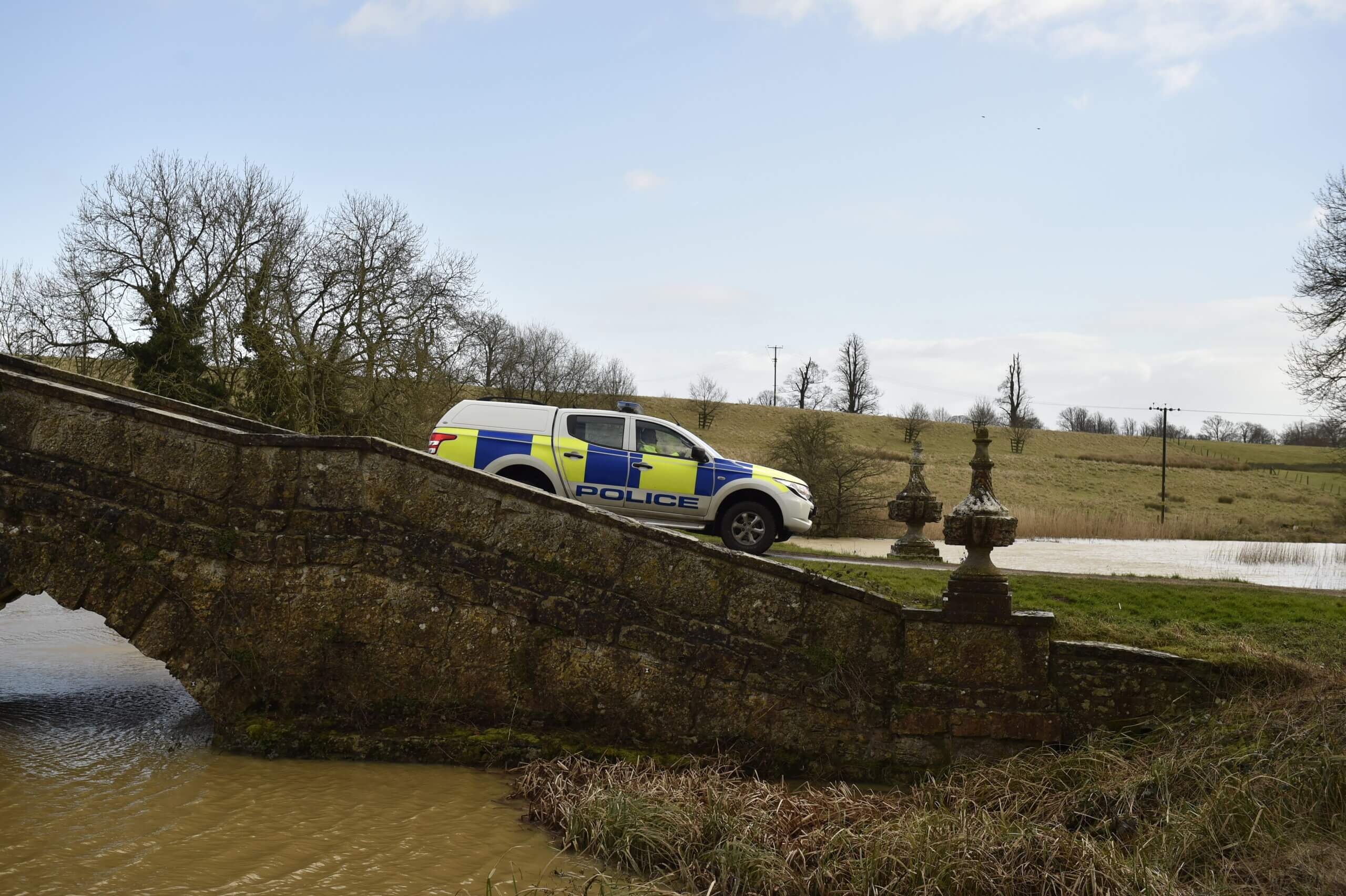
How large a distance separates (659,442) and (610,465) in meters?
0.71

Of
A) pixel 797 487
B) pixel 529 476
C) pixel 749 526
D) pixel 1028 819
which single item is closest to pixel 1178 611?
pixel 1028 819

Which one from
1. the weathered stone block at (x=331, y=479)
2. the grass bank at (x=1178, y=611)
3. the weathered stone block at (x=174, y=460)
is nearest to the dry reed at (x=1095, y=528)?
the grass bank at (x=1178, y=611)

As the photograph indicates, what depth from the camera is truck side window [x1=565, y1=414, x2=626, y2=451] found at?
12539 millimetres

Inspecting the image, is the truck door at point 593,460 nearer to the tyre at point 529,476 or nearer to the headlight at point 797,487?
the tyre at point 529,476

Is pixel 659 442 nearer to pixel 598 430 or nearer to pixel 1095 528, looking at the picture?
pixel 598 430

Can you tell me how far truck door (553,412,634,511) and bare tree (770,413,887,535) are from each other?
11568 mm

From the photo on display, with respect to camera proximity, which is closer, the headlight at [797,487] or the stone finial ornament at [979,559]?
the stone finial ornament at [979,559]

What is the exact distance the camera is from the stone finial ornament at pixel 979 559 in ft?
23.4

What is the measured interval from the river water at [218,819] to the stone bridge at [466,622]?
0.46 meters

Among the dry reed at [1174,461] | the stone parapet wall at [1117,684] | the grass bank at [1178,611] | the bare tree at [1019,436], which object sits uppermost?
the bare tree at [1019,436]

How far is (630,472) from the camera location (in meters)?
12.4

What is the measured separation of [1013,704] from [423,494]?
14.4ft

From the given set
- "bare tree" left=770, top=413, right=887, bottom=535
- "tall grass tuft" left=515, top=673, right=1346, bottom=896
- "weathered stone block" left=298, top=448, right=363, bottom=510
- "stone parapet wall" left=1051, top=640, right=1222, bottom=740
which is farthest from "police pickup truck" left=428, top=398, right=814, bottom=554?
"bare tree" left=770, top=413, right=887, bottom=535

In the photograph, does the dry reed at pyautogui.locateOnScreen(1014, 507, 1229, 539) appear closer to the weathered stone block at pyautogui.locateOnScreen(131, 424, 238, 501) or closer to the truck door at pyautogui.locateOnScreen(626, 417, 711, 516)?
the truck door at pyautogui.locateOnScreen(626, 417, 711, 516)
